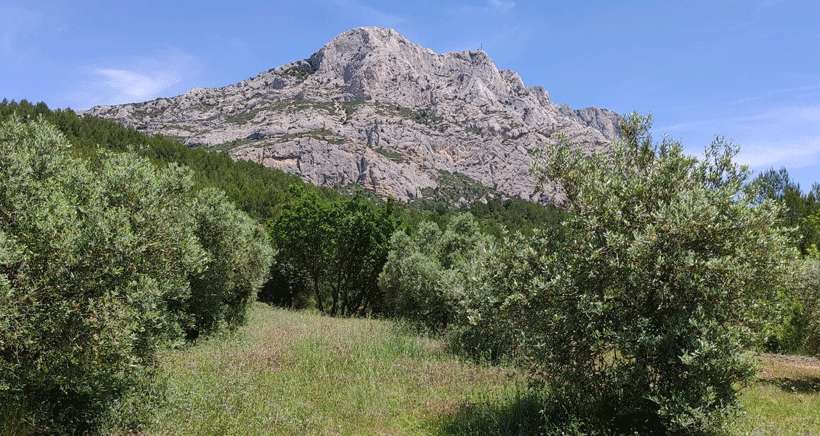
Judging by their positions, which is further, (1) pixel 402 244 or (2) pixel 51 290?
(1) pixel 402 244

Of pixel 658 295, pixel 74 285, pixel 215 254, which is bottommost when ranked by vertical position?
pixel 74 285

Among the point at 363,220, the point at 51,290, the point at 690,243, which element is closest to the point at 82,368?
the point at 51,290

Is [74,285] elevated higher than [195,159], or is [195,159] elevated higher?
[195,159]

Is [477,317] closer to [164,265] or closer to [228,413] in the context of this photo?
[228,413]

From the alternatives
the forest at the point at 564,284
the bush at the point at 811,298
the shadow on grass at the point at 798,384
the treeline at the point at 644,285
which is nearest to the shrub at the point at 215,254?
the forest at the point at 564,284

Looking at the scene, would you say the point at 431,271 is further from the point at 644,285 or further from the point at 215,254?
the point at 644,285

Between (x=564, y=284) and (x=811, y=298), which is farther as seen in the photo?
(x=811, y=298)

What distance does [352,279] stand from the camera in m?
56.2

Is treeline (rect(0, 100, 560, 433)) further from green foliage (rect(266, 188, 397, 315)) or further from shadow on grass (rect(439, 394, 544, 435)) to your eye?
green foliage (rect(266, 188, 397, 315))

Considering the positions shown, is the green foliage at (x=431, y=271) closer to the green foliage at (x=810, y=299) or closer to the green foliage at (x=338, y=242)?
the green foliage at (x=338, y=242)

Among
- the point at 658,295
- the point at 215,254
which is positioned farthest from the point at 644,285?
the point at 215,254

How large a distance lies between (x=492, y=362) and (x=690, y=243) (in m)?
12.5

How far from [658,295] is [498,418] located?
5.62 meters

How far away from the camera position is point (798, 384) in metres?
20.4
